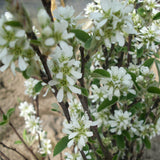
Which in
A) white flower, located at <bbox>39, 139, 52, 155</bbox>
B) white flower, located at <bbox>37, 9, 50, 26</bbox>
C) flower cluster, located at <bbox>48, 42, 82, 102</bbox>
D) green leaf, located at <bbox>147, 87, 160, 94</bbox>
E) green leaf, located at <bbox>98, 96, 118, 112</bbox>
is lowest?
white flower, located at <bbox>39, 139, 52, 155</bbox>

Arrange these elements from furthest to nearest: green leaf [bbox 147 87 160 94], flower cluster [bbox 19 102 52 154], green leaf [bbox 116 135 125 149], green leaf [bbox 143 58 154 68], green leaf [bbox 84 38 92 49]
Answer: flower cluster [bbox 19 102 52 154] < green leaf [bbox 116 135 125 149] < green leaf [bbox 143 58 154 68] < green leaf [bbox 147 87 160 94] < green leaf [bbox 84 38 92 49]

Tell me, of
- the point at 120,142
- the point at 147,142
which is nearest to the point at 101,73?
the point at 120,142

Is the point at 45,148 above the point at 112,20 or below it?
below

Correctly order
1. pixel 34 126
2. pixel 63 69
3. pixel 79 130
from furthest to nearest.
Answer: pixel 34 126 < pixel 79 130 < pixel 63 69

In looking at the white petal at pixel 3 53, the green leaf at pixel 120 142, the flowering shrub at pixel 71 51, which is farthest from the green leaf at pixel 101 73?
the green leaf at pixel 120 142

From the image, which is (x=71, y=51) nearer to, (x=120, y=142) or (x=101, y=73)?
(x=101, y=73)

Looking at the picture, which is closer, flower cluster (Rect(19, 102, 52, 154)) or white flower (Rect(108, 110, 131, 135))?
white flower (Rect(108, 110, 131, 135))

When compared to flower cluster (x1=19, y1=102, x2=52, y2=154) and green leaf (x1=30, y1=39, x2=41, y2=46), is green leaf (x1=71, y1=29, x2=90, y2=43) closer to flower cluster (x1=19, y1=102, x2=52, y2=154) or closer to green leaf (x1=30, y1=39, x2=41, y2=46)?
green leaf (x1=30, y1=39, x2=41, y2=46)

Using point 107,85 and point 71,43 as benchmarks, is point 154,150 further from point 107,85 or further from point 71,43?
point 71,43

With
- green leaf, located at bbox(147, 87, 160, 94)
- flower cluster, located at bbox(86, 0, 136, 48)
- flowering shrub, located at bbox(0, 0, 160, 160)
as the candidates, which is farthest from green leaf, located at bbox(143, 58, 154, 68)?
flower cluster, located at bbox(86, 0, 136, 48)

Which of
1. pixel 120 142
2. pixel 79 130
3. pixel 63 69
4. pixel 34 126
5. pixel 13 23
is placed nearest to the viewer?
pixel 13 23
